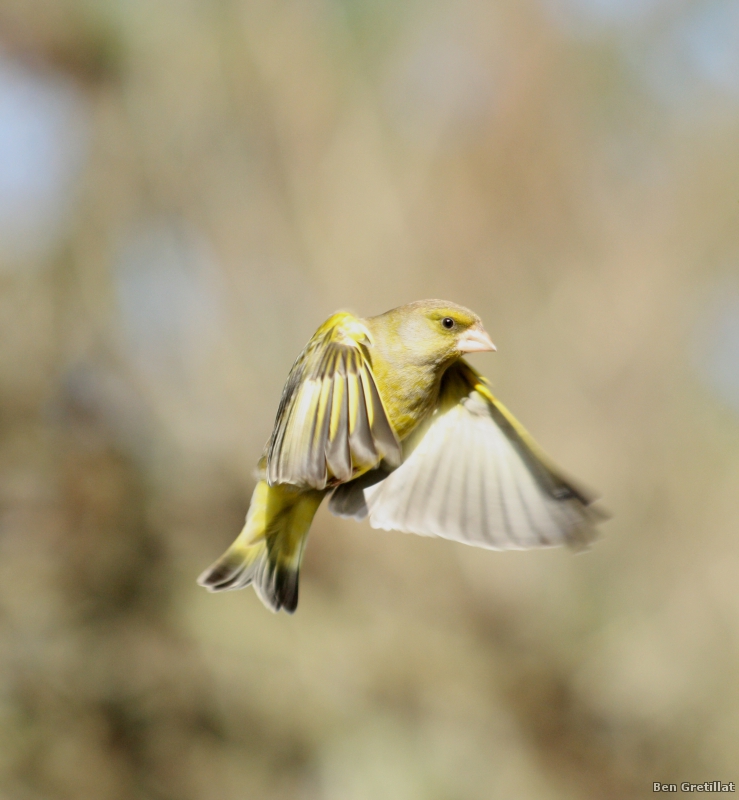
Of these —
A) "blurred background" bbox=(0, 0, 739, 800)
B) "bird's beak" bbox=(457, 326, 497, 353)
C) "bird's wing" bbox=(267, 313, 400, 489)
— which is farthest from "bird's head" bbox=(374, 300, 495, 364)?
"blurred background" bbox=(0, 0, 739, 800)

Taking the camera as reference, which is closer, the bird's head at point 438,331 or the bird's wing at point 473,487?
the bird's head at point 438,331

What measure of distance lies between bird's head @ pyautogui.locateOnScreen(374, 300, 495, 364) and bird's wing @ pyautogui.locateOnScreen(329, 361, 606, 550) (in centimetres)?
29

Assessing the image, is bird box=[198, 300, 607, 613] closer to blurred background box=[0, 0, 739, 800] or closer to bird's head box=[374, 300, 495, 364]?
bird's head box=[374, 300, 495, 364]

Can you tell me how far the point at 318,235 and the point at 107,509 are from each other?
9.15ft

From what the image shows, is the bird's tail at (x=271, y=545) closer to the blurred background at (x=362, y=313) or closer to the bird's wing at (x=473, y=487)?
the bird's wing at (x=473, y=487)

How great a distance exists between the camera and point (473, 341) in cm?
203

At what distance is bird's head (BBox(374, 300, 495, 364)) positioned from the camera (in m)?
2.02

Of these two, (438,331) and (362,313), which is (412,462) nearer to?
(438,331)

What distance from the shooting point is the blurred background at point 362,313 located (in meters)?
5.70

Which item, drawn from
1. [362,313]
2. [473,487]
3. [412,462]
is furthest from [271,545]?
[362,313]

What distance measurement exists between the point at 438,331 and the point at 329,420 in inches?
22.7

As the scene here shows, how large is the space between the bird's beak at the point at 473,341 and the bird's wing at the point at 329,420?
0.32m

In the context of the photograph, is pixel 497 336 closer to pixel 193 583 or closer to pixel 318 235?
pixel 318 235

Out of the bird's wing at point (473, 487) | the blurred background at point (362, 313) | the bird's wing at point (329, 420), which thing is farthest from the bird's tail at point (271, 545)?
the blurred background at point (362, 313)
